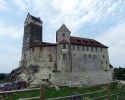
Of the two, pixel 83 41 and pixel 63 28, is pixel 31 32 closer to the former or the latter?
pixel 63 28

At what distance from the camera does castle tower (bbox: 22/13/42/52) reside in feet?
220

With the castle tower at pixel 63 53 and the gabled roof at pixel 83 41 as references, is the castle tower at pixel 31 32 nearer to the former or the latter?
the castle tower at pixel 63 53

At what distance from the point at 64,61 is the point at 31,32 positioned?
50.2ft

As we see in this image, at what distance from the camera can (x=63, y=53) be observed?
5922 centimetres

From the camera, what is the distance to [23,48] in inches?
2734

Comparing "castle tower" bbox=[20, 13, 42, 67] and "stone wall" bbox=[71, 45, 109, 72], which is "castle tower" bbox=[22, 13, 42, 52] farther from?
"stone wall" bbox=[71, 45, 109, 72]

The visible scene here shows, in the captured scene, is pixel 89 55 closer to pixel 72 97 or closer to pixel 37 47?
pixel 37 47

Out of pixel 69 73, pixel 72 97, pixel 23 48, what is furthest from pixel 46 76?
pixel 72 97

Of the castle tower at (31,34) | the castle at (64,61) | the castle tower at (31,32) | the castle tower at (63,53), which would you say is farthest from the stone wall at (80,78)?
the castle tower at (31,32)

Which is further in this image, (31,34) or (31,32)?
(31,32)

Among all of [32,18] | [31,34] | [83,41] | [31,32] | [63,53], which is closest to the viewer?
[63,53]

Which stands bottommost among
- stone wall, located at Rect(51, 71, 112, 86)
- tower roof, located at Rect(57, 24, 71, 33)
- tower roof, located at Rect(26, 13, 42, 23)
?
stone wall, located at Rect(51, 71, 112, 86)

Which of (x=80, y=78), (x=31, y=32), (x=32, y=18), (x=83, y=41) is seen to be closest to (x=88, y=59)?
(x=83, y=41)

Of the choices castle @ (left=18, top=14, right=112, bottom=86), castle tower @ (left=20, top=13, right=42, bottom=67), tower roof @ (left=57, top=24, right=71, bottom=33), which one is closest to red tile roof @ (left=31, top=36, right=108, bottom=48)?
castle @ (left=18, top=14, right=112, bottom=86)
